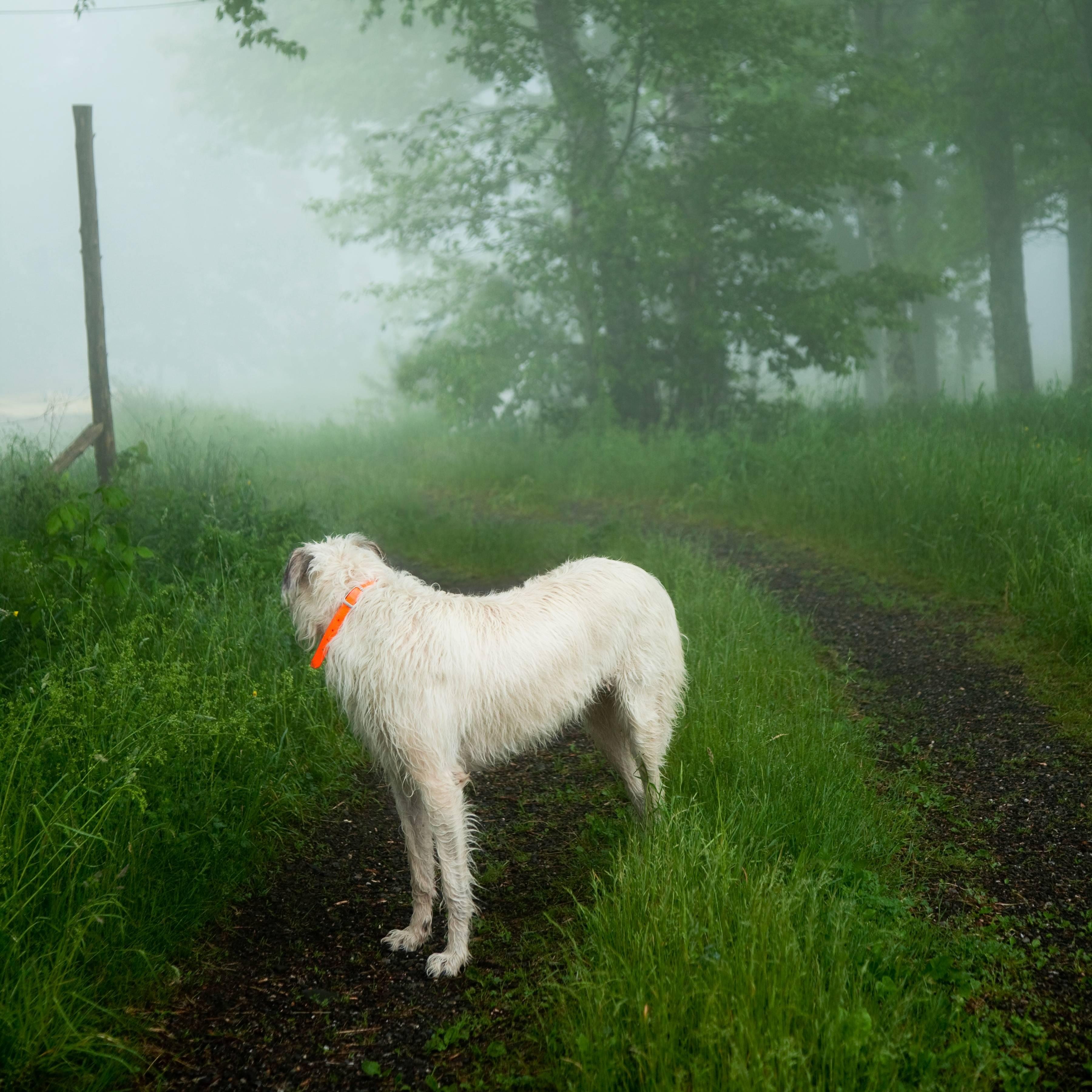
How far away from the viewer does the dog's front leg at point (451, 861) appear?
3.32m

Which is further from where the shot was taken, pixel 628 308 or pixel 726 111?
pixel 726 111

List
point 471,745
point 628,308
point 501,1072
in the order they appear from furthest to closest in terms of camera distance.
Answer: point 628,308 → point 471,745 → point 501,1072

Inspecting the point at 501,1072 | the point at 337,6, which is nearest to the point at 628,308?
the point at 501,1072

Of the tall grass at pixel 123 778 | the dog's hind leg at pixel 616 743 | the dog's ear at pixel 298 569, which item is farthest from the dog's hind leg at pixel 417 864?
the dog's hind leg at pixel 616 743

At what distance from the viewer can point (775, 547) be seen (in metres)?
9.66

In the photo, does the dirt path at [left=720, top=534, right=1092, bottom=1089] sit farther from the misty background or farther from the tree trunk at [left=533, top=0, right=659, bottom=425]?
the misty background

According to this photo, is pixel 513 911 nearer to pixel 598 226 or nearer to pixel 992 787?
pixel 992 787

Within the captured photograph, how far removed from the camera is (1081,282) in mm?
21250

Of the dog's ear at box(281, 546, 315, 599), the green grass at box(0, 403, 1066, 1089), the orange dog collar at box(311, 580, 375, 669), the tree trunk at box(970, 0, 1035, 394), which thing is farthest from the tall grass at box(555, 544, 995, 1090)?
the tree trunk at box(970, 0, 1035, 394)

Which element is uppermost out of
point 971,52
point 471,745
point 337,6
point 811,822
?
point 337,6

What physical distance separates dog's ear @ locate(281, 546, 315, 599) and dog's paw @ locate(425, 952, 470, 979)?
1.44 m

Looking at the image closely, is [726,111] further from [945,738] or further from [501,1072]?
[501,1072]

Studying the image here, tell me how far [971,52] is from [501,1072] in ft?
63.8

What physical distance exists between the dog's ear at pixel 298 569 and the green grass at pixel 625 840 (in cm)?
83
